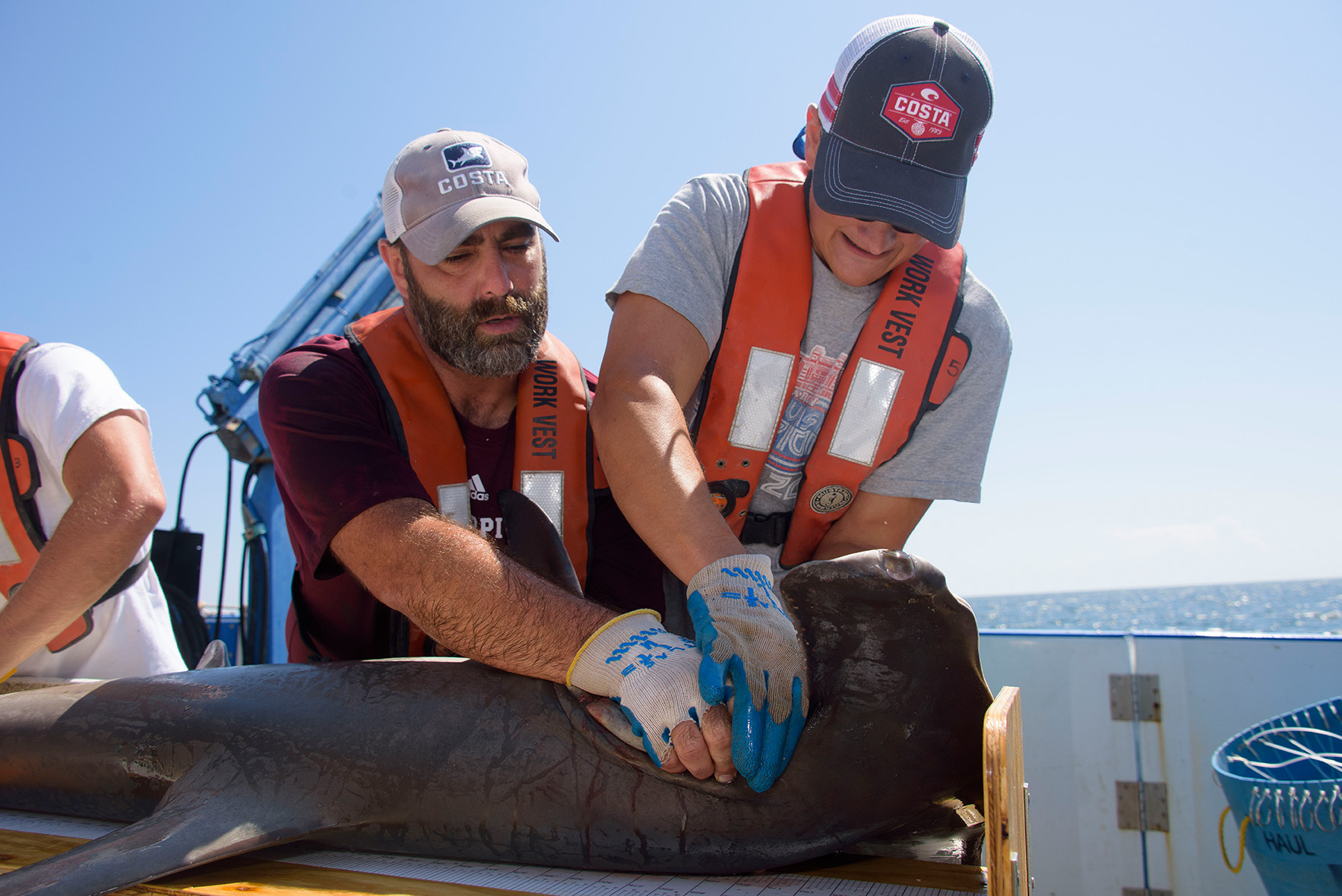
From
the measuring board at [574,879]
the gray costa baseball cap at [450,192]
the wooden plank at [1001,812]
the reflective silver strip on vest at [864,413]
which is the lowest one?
the measuring board at [574,879]

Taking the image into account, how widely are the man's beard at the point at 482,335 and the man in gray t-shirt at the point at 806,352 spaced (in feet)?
1.02

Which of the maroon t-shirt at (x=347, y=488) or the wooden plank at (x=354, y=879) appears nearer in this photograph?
the wooden plank at (x=354, y=879)

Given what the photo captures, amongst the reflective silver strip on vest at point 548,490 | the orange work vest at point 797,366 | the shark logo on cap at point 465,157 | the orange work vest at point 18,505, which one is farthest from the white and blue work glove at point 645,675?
the orange work vest at point 18,505

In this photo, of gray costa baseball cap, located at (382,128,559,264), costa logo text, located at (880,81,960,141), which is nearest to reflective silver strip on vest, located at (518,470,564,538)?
gray costa baseball cap, located at (382,128,559,264)

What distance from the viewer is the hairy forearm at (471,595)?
5.96ft

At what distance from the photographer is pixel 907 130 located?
2.33m

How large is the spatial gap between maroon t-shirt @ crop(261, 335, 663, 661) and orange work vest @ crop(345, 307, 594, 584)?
6 centimetres

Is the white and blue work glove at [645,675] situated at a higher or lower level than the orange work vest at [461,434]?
lower

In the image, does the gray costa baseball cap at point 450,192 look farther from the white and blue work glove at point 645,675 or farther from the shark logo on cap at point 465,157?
the white and blue work glove at point 645,675

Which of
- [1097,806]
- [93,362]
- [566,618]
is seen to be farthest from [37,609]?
[1097,806]

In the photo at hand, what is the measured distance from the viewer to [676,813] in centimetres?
163

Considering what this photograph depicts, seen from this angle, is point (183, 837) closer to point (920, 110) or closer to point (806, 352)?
point (806, 352)

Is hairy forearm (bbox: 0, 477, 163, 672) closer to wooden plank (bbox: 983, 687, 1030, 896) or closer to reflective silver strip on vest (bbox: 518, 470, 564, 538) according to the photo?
reflective silver strip on vest (bbox: 518, 470, 564, 538)

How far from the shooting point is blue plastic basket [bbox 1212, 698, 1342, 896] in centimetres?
282
